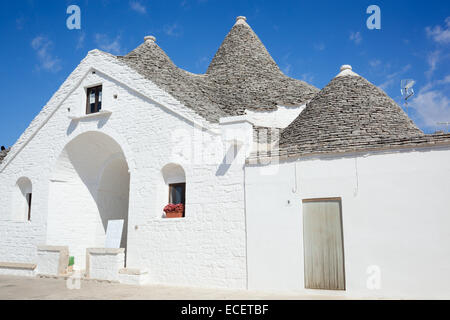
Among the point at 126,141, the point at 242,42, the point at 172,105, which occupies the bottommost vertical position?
the point at 126,141

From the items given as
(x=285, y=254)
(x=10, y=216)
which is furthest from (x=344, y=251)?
(x=10, y=216)

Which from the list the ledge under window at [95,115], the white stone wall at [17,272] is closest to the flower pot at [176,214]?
the ledge under window at [95,115]

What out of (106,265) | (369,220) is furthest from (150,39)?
(369,220)

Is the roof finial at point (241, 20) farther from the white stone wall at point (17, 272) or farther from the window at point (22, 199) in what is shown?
the white stone wall at point (17, 272)

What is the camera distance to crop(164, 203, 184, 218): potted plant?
435 inches

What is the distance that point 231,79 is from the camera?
61.3ft

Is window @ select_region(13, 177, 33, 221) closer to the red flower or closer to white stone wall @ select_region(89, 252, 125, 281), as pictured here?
white stone wall @ select_region(89, 252, 125, 281)

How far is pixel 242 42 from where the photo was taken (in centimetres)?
2088

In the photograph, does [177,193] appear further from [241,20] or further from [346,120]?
[241,20]

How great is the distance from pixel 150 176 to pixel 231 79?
8.69 metres

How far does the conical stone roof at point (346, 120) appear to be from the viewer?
945 centimetres
